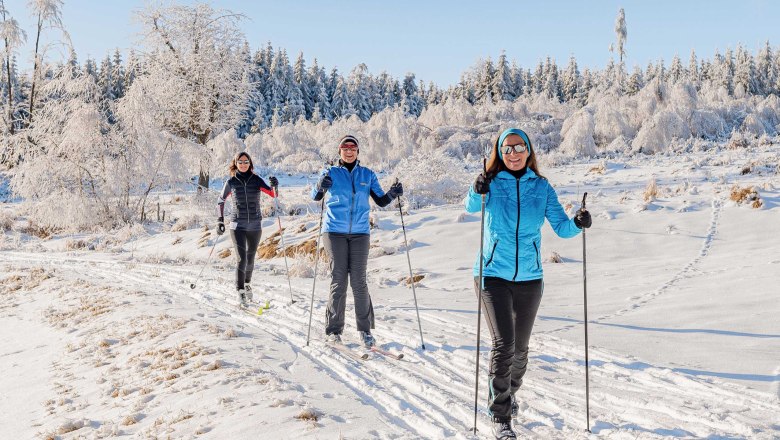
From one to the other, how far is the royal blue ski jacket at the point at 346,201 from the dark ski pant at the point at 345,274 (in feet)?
0.33

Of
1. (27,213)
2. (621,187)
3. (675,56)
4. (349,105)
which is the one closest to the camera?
(621,187)

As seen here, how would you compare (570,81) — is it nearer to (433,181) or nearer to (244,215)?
(433,181)

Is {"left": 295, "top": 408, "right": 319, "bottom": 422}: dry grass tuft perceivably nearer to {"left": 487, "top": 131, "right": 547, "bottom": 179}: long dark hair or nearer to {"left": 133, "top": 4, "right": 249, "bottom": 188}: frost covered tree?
{"left": 487, "top": 131, "right": 547, "bottom": 179}: long dark hair

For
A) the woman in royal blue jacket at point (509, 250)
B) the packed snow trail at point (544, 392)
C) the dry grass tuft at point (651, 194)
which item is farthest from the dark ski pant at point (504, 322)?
the dry grass tuft at point (651, 194)

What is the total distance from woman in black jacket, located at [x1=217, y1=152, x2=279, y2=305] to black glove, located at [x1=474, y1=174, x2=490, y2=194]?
5104mm

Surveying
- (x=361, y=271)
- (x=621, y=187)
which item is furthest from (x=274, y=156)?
(x=361, y=271)

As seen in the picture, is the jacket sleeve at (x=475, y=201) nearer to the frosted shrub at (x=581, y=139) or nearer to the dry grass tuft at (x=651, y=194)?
the dry grass tuft at (x=651, y=194)

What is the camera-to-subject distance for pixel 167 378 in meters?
4.97

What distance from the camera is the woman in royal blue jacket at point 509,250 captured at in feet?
11.0

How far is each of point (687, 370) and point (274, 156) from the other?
41153 millimetres

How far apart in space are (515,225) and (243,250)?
18.1 ft

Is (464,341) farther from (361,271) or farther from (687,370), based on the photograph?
(687,370)

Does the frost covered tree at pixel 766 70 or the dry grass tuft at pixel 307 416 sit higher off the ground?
the frost covered tree at pixel 766 70

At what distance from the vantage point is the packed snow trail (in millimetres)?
3443
